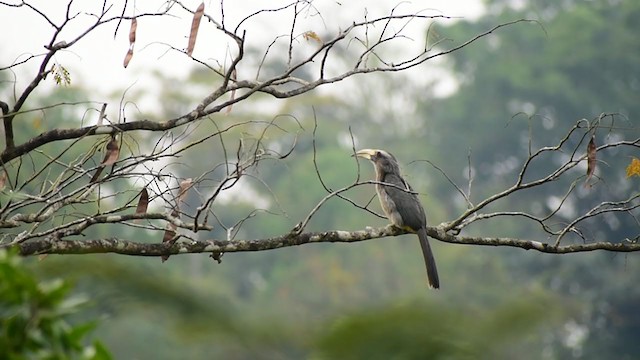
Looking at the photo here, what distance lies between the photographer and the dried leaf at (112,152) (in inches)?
162

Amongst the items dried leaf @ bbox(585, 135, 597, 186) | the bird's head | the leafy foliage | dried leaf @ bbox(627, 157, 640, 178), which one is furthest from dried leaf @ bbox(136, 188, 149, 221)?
the bird's head

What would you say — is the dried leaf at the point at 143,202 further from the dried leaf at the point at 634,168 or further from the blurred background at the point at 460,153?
the blurred background at the point at 460,153

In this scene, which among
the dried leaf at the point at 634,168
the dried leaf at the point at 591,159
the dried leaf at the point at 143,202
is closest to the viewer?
the dried leaf at the point at 143,202

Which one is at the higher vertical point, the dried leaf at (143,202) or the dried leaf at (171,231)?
the dried leaf at (143,202)

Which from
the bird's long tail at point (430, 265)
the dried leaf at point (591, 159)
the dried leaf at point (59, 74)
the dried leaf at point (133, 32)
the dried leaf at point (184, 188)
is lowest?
the dried leaf at point (184, 188)

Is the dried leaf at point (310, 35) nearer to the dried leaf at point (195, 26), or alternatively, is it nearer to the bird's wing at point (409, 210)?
the dried leaf at point (195, 26)

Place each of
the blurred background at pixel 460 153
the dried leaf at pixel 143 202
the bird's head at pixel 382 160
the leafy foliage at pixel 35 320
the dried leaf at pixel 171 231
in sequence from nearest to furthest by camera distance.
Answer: the leafy foliage at pixel 35 320 < the dried leaf at pixel 171 231 < the dried leaf at pixel 143 202 < the bird's head at pixel 382 160 < the blurred background at pixel 460 153

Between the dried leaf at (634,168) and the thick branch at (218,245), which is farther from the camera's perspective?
the dried leaf at (634,168)

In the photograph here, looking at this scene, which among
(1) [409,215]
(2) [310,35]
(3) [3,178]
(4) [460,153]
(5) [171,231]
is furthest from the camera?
(4) [460,153]

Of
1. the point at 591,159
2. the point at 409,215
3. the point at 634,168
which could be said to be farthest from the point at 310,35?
the point at 409,215

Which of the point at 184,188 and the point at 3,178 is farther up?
the point at 184,188

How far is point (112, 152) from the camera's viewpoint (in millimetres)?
4152

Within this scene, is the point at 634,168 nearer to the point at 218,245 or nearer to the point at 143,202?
the point at 218,245

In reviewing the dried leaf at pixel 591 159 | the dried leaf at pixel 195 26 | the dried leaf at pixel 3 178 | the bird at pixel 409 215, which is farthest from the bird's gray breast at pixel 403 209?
the dried leaf at pixel 3 178
